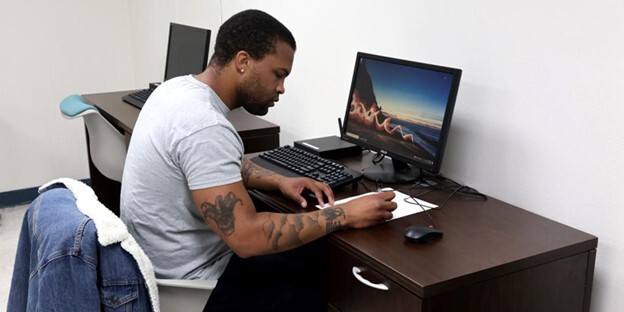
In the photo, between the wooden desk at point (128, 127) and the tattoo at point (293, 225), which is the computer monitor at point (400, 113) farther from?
the wooden desk at point (128, 127)

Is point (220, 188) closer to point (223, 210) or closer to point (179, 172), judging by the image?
point (223, 210)

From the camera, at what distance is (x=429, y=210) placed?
5.24 feet

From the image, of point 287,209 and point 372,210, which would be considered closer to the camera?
point 372,210

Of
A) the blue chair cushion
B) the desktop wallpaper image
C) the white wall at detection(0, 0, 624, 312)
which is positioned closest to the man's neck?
the desktop wallpaper image

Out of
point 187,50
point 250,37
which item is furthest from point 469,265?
point 187,50

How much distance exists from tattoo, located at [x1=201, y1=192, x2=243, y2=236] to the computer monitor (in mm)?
603

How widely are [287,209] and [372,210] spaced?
27 cm

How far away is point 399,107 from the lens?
1839 millimetres

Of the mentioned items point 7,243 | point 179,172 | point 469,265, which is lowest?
point 7,243

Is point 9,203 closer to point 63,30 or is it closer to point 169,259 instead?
point 63,30

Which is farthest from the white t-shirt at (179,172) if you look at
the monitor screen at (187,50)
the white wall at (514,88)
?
the monitor screen at (187,50)

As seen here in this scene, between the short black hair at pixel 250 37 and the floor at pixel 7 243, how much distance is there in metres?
1.86

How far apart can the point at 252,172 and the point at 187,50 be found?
5.04ft

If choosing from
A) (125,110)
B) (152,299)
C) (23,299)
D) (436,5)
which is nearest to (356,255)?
(152,299)
